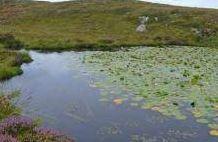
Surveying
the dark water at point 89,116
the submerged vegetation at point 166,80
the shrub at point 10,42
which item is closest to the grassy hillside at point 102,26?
the shrub at point 10,42

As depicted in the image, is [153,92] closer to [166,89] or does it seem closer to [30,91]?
[166,89]

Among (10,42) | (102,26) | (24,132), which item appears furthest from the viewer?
(102,26)

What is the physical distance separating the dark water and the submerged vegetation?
77 centimetres

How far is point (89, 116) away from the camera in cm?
2059

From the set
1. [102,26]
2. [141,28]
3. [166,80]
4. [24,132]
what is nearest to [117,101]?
[166,80]

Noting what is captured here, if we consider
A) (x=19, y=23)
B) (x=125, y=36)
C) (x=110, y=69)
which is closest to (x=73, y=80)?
(x=110, y=69)

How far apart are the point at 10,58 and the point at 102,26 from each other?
34786 millimetres

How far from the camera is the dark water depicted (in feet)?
58.1

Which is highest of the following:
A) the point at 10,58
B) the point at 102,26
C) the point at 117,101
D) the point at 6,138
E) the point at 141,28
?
the point at 6,138

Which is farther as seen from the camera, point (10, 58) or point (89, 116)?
point (10, 58)

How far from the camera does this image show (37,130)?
15117 mm

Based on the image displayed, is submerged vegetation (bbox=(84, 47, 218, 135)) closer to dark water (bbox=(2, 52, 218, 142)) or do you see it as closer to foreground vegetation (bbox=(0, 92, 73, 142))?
dark water (bbox=(2, 52, 218, 142))

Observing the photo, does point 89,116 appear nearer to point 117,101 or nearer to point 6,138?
point 117,101

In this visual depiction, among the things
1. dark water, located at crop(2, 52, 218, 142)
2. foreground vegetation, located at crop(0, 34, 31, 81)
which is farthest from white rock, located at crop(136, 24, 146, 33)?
dark water, located at crop(2, 52, 218, 142)
